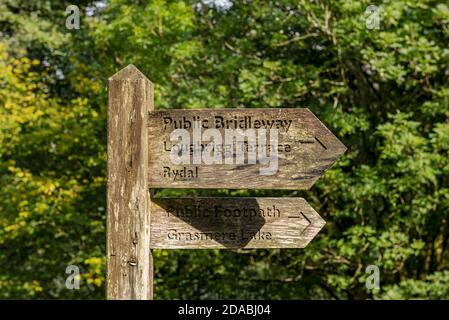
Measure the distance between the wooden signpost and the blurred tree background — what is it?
5.53 m

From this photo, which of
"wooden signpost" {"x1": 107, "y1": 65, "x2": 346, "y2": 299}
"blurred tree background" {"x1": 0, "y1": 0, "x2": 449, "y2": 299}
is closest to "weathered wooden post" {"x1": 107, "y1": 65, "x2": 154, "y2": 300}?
"wooden signpost" {"x1": 107, "y1": 65, "x2": 346, "y2": 299}

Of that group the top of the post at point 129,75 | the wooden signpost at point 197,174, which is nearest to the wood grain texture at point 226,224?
the wooden signpost at point 197,174

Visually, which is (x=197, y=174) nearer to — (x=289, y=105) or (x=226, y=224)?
(x=226, y=224)

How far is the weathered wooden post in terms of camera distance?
3.92 metres

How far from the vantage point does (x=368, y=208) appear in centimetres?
1034

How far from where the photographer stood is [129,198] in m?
3.93

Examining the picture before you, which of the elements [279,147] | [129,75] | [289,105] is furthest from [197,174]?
[289,105]

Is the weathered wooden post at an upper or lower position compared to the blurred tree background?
lower

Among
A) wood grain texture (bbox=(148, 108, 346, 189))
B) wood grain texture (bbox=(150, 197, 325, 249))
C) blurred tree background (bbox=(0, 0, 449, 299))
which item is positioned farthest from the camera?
blurred tree background (bbox=(0, 0, 449, 299))

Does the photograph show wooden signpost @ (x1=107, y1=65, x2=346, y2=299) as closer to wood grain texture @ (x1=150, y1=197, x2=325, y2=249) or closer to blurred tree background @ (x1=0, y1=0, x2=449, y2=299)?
wood grain texture @ (x1=150, y1=197, x2=325, y2=249)
